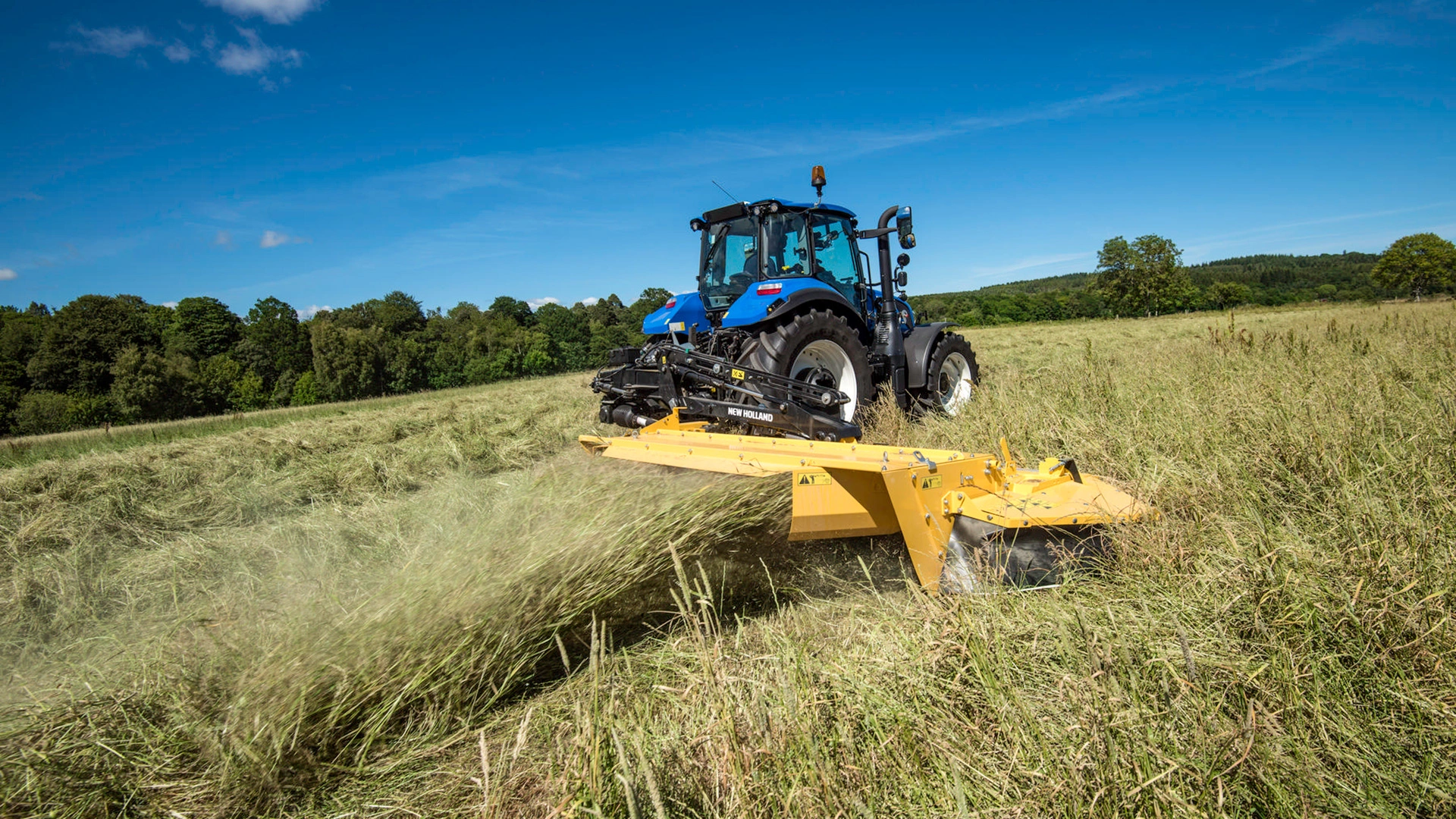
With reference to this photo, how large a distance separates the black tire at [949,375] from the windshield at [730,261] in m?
1.72

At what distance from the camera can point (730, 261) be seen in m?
5.73

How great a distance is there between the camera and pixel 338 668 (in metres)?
1.71

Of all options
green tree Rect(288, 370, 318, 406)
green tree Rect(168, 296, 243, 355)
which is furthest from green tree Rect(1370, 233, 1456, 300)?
green tree Rect(168, 296, 243, 355)

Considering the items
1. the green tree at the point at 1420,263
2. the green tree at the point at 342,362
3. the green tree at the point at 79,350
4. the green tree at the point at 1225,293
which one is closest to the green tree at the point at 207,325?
the green tree at the point at 79,350

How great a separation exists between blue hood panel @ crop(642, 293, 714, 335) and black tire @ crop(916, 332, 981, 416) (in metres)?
1.94

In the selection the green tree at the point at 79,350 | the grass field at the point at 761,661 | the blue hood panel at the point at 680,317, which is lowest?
the grass field at the point at 761,661

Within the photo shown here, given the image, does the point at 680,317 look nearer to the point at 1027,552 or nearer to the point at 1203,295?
the point at 1027,552

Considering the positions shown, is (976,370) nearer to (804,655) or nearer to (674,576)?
(674,576)

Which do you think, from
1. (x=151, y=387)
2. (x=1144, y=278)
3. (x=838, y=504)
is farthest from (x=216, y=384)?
(x=1144, y=278)

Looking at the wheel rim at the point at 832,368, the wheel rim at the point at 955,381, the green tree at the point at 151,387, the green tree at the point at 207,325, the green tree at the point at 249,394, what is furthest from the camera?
the green tree at the point at 207,325

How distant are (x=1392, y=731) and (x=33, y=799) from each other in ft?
9.70

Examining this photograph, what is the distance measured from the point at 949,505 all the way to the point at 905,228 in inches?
130

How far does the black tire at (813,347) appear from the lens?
4.39m

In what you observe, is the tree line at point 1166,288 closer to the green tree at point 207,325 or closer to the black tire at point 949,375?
the black tire at point 949,375
